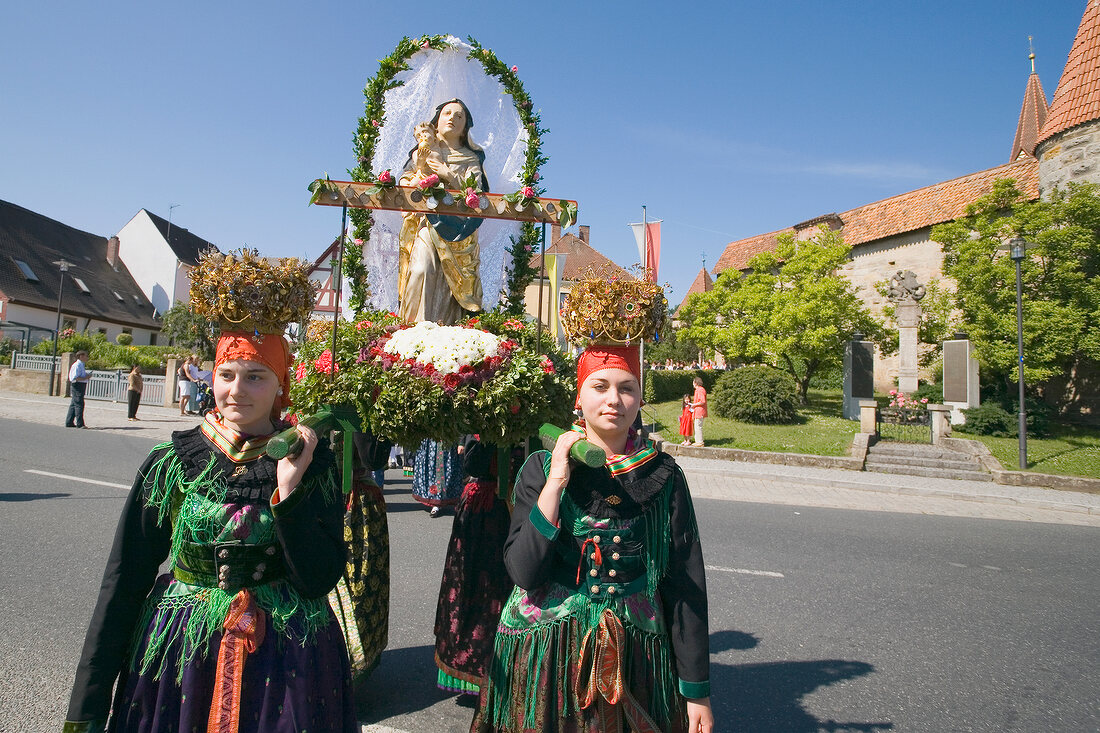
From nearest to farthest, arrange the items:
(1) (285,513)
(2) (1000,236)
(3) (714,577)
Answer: (1) (285,513), (3) (714,577), (2) (1000,236)

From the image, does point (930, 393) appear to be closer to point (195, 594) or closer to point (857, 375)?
point (857, 375)

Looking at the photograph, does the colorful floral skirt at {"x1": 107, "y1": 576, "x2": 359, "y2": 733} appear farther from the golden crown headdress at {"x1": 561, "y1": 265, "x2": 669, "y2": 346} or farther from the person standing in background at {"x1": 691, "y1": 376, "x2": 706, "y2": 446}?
the person standing in background at {"x1": 691, "y1": 376, "x2": 706, "y2": 446}

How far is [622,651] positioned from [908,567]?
5.95 meters

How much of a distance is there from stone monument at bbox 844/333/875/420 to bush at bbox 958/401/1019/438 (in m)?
4.09

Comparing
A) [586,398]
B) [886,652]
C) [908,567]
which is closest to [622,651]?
[586,398]

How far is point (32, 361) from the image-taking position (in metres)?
24.8

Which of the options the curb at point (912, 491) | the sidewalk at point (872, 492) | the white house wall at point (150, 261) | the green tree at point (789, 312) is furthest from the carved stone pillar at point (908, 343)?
the white house wall at point (150, 261)

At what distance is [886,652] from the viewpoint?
445 centimetres

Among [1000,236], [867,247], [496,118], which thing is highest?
[867,247]

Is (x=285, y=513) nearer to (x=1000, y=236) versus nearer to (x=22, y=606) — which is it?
(x=22, y=606)

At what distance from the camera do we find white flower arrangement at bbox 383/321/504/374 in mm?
2773

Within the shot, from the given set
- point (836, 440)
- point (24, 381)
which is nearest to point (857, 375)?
point (836, 440)

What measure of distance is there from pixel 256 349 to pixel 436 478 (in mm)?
4821

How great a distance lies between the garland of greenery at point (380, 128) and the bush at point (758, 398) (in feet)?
58.2
